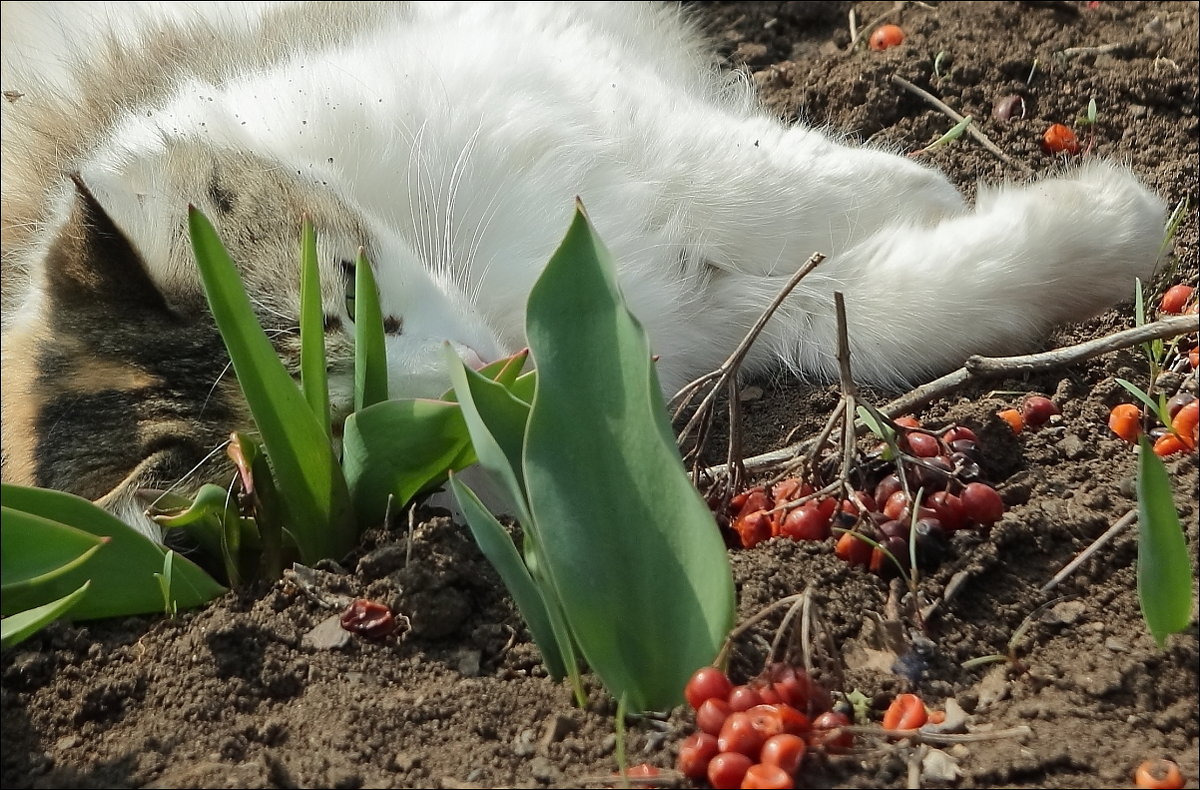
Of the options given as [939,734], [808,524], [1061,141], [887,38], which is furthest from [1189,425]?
[887,38]

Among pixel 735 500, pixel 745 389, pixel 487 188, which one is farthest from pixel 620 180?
pixel 735 500

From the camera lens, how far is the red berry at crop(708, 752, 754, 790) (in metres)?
1.04

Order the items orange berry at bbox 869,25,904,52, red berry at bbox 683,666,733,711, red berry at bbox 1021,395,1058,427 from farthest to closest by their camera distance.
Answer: orange berry at bbox 869,25,904,52 < red berry at bbox 1021,395,1058,427 < red berry at bbox 683,666,733,711

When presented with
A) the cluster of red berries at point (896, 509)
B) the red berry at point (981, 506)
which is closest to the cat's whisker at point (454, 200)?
the cluster of red berries at point (896, 509)

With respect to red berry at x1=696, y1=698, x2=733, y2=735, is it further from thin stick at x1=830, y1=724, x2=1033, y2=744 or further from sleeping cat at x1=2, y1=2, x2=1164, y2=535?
sleeping cat at x1=2, y1=2, x2=1164, y2=535

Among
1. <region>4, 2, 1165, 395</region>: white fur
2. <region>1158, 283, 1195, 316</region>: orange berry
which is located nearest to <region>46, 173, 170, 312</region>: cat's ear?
<region>4, 2, 1165, 395</region>: white fur

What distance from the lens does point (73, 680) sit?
143 centimetres

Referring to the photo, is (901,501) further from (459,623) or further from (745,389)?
(745,389)

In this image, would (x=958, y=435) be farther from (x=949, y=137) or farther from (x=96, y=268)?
(x=96, y=268)

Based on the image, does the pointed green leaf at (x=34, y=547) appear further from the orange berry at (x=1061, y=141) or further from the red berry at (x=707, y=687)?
the orange berry at (x=1061, y=141)

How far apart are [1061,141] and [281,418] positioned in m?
1.76

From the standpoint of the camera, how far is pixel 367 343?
5.03ft

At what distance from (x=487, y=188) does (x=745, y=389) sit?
2.00 ft

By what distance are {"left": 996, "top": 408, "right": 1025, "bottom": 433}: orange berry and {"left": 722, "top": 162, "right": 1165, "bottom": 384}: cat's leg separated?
0.98ft
